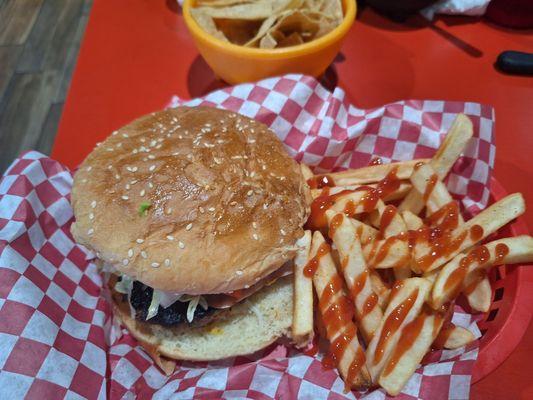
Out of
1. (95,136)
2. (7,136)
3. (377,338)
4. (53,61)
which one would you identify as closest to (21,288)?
(95,136)

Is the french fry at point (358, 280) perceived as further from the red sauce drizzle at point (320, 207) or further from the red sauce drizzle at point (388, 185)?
the red sauce drizzle at point (388, 185)

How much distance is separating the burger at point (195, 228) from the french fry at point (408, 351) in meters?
0.42

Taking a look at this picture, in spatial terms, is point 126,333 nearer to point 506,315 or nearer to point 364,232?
point 364,232

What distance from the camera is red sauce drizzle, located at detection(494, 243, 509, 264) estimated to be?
4.92ft

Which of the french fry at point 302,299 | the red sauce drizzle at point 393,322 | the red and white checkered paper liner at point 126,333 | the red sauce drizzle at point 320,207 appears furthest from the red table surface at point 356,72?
the french fry at point 302,299

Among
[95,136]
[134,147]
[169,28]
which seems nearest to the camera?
[134,147]

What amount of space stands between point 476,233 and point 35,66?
12.7 feet

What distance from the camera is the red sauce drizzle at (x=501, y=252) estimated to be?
4.92ft

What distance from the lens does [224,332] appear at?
1663mm

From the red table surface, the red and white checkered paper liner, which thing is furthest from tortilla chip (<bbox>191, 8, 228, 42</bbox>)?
the red table surface

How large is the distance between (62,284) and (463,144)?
5.46 ft

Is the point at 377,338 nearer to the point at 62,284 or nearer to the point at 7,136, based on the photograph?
the point at 62,284

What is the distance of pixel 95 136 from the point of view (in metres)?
2.28

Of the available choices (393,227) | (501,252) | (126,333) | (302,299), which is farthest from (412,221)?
(126,333)
